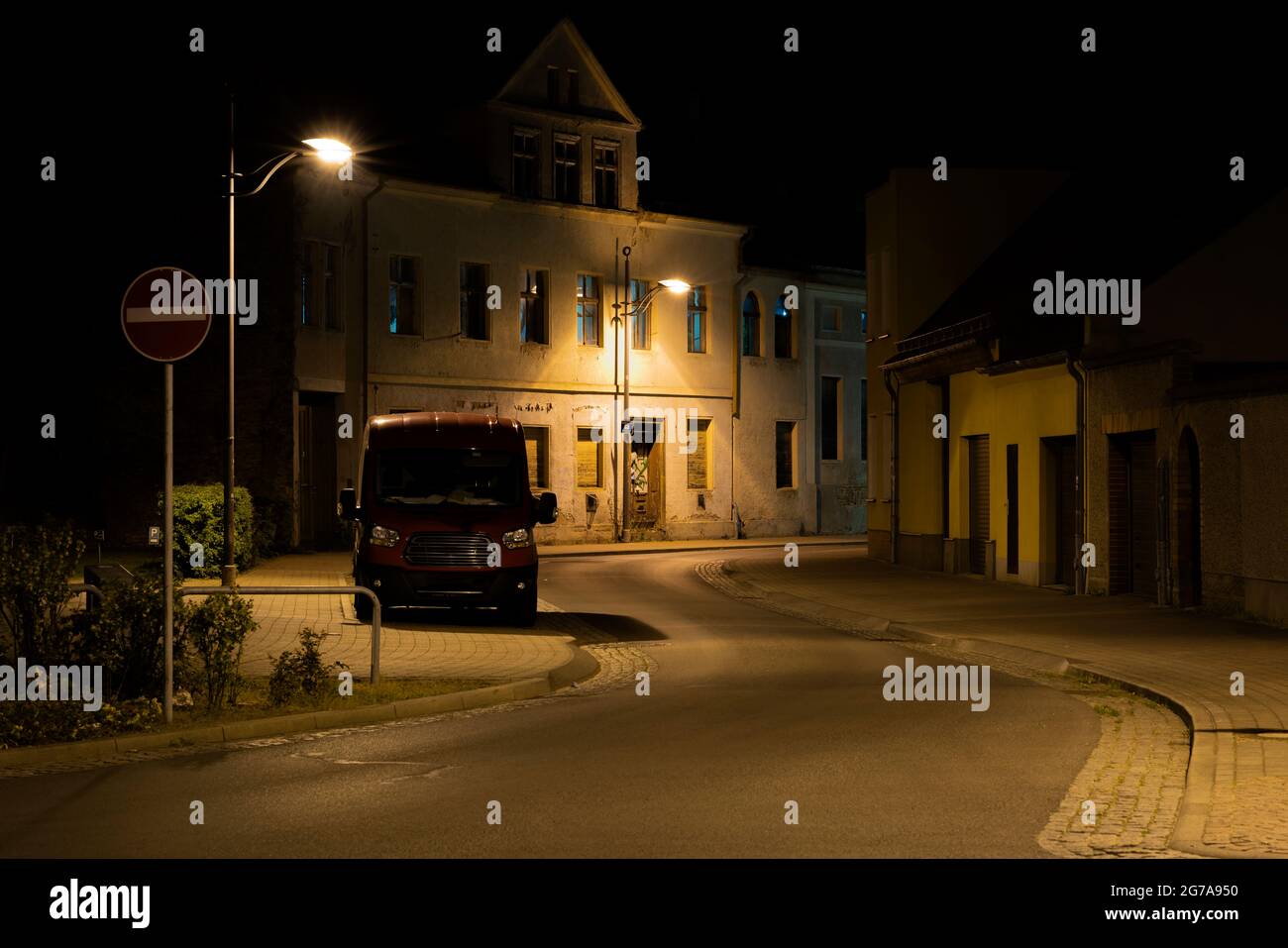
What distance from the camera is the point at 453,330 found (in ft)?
135

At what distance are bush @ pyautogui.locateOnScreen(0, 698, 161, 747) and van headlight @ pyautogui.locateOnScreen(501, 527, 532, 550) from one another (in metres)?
8.51

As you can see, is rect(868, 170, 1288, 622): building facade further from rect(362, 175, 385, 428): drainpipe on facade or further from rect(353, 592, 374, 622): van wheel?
rect(362, 175, 385, 428): drainpipe on facade

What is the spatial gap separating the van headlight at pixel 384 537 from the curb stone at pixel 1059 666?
6.00 metres

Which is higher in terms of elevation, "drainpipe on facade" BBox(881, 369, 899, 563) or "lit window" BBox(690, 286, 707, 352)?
"lit window" BBox(690, 286, 707, 352)

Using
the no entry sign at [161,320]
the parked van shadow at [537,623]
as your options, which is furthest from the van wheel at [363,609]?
the no entry sign at [161,320]

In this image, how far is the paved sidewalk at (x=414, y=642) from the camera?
15.2 m

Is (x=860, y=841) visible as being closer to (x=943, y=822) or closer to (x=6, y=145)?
(x=943, y=822)

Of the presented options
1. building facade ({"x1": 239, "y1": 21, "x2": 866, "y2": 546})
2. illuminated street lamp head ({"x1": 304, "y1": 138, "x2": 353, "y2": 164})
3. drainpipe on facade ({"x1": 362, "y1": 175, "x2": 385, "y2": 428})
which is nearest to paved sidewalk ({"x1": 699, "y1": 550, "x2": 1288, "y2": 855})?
illuminated street lamp head ({"x1": 304, "y1": 138, "x2": 353, "y2": 164})

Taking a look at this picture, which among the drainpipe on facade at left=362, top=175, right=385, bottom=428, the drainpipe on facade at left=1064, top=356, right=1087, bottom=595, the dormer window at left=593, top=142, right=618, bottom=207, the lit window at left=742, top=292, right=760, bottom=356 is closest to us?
the drainpipe on facade at left=1064, top=356, right=1087, bottom=595

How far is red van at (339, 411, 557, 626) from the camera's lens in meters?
20.0

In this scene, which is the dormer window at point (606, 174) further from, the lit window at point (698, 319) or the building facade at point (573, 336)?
the lit window at point (698, 319)

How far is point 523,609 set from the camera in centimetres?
2045

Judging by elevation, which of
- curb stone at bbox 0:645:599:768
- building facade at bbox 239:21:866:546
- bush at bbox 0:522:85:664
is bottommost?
curb stone at bbox 0:645:599:768

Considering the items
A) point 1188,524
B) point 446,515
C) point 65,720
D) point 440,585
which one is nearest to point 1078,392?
point 1188,524
